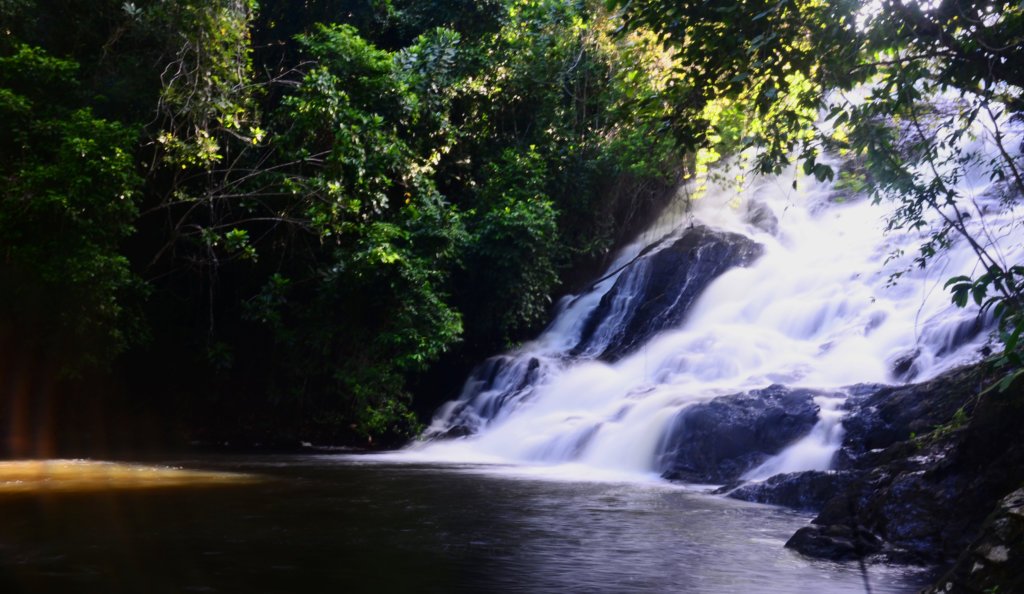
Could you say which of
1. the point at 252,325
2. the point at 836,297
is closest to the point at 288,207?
the point at 252,325

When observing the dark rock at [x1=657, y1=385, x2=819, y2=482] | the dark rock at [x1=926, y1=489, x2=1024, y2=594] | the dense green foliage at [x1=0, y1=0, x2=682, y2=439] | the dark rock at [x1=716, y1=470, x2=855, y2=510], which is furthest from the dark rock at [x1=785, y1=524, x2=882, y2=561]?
the dense green foliage at [x1=0, y1=0, x2=682, y2=439]

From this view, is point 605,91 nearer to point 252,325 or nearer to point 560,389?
point 560,389

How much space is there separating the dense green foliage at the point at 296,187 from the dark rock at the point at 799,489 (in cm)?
468

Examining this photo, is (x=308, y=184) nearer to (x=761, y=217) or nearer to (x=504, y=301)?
(x=504, y=301)

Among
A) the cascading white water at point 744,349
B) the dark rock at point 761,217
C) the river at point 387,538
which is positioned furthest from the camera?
the dark rock at point 761,217

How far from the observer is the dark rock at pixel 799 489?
8.91 metres

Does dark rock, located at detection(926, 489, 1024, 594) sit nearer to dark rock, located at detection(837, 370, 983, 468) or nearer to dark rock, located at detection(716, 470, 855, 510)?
dark rock, located at detection(716, 470, 855, 510)

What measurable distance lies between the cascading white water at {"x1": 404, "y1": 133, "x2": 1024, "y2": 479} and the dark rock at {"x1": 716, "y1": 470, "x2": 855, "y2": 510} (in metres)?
1.04

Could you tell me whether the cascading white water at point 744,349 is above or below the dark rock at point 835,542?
above

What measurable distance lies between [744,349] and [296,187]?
7.46m

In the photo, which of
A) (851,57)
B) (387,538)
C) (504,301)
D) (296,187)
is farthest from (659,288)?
(851,57)

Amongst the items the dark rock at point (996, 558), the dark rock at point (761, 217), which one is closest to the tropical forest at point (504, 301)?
the dark rock at point (996, 558)

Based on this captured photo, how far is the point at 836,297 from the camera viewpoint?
15.7 m

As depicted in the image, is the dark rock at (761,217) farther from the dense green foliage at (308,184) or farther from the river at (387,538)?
the river at (387,538)
